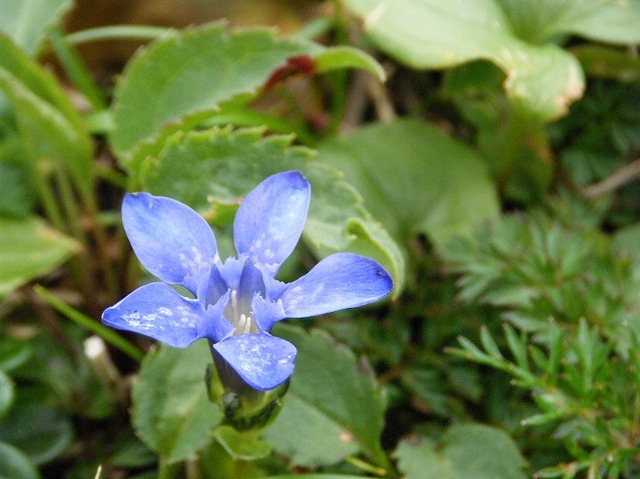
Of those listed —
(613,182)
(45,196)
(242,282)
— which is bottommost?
(613,182)

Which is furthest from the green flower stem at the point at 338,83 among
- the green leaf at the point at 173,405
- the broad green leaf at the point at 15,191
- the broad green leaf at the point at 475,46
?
the green leaf at the point at 173,405

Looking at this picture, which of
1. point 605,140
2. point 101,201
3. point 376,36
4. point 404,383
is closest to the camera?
point 404,383

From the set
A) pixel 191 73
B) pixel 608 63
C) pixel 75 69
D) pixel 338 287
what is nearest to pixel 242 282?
pixel 338 287

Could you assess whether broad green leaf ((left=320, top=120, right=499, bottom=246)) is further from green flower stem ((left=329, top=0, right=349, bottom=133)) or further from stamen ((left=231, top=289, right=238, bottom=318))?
stamen ((left=231, top=289, right=238, bottom=318))

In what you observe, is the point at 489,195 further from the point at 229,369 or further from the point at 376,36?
the point at 229,369

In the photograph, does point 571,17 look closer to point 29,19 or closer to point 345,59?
point 345,59

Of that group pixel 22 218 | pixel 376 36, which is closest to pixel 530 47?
pixel 376 36
